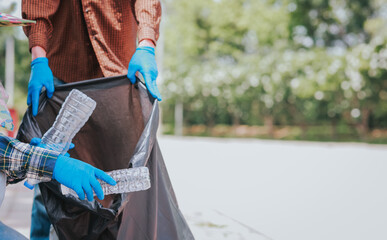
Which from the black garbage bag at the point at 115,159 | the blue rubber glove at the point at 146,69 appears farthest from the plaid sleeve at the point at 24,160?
the blue rubber glove at the point at 146,69

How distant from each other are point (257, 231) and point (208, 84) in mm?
18819

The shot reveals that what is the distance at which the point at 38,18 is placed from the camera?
1997mm

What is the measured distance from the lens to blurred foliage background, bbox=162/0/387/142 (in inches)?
731

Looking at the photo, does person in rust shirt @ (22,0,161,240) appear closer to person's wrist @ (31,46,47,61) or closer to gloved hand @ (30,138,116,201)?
person's wrist @ (31,46,47,61)

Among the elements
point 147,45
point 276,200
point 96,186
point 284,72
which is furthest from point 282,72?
point 96,186

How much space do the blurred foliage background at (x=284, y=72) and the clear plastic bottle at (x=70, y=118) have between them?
58.2 ft

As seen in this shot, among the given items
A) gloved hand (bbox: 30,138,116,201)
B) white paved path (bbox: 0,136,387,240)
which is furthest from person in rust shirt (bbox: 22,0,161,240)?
white paved path (bbox: 0,136,387,240)

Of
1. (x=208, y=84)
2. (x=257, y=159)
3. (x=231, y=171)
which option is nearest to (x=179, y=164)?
(x=231, y=171)

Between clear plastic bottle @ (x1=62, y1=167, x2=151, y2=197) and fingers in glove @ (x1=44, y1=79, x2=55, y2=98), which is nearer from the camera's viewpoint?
clear plastic bottle @ (x1=62, y1=167, x2=151, y2=197)

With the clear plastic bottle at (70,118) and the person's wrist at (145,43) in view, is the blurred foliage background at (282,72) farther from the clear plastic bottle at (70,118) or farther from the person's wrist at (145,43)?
the clear plastic bottle at (70,118)

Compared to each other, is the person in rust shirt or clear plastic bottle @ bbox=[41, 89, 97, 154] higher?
the person in rust shirt

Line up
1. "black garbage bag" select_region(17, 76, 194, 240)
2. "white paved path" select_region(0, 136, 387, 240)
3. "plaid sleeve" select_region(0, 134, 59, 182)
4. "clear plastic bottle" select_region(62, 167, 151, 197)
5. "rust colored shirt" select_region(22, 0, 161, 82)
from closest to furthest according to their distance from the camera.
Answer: "plaid sleeve" select_region(0, 134, 59, 182)
"clear plastic bottle" select_region(62, 167, 151, 197)
"black garbage bag" select_region(17, 76, 194, 240)
"rust colored shirt" select_region(22, 0, 161, 82)
"white paved path" select_region(0, 136, 387, 240)

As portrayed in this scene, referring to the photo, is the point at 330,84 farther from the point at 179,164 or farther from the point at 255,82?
the point at 179,164

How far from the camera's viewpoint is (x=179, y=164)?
8281 mm
